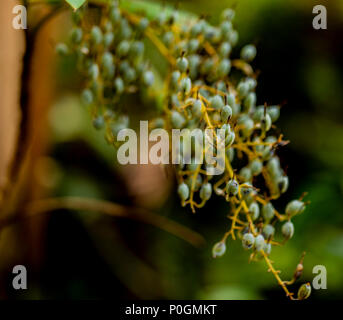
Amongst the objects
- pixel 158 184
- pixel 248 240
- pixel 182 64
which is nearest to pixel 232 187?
pixel 248 240

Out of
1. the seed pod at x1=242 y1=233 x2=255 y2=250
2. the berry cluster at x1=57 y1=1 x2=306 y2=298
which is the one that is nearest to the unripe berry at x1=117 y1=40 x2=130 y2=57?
the berry cluster at x1=57 y1=1 x2=306 y2=298

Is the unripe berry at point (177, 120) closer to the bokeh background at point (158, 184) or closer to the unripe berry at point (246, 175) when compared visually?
the unripe berry at point (246, 175)

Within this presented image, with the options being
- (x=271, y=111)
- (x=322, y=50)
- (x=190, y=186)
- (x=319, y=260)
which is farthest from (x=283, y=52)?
(x=190, y=186)

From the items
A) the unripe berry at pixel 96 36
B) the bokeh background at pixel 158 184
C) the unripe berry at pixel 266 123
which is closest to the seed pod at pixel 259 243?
the unripe berry at pixel 266 123

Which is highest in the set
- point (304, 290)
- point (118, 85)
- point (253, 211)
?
point (118, 85)

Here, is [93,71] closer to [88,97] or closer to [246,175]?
[88,97]

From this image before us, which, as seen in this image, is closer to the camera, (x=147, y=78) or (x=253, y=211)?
(x=253, y=211)

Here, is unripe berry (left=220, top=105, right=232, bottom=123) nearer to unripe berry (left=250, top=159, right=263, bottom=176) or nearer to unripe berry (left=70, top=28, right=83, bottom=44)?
unripe berry (left=250, top=159, right=263, bottom=176)

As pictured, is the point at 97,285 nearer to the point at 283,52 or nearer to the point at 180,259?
the point at 180,259
